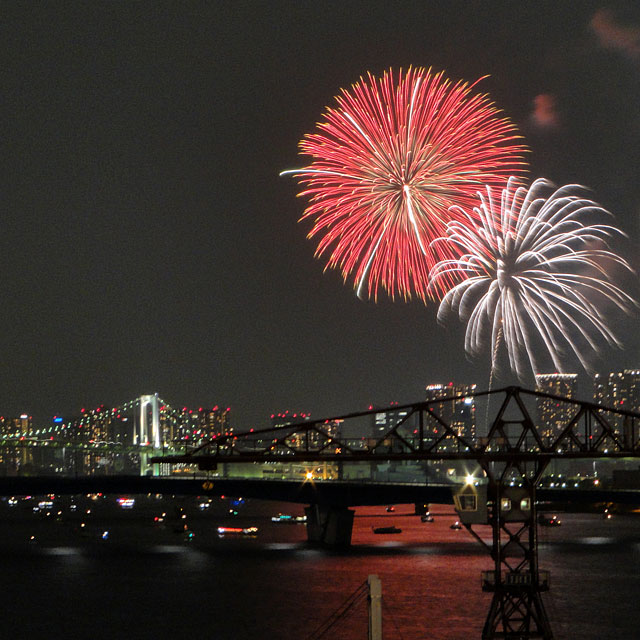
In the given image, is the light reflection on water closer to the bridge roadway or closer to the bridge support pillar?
the bridge support pillar

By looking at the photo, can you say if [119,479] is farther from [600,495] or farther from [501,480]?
[501,480]

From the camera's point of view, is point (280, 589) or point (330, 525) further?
point (330, 525)

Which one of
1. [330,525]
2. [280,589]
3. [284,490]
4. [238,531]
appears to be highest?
[284,490]

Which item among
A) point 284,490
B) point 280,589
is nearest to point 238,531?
point 284,490

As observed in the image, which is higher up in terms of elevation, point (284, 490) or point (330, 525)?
point (284, 490)

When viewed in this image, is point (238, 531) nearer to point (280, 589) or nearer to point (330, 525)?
point (330, 525)

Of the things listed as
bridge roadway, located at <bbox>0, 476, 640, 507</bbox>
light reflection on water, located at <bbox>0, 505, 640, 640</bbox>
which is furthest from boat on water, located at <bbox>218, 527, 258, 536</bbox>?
bridge roadway, located at <bbox>0, 476, 640, 507</bbox>

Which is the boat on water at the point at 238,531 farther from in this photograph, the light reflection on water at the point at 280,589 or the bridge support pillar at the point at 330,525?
the light reflection on water at the point at 280,589
